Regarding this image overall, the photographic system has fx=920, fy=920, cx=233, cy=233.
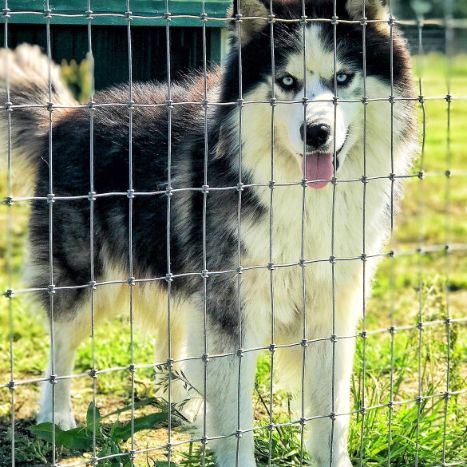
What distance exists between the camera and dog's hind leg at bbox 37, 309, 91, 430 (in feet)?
14.4

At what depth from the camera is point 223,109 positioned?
3525mm

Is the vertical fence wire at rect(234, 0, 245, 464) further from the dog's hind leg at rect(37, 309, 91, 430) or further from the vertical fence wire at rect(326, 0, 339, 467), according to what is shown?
the dog's hind leg at rect(37, 309, 91, 430)

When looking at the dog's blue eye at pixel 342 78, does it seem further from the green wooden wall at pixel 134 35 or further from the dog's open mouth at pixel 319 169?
the green wooden wall at pixel 134 35

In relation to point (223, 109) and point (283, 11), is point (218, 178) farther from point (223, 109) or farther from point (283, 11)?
point (283, 11)

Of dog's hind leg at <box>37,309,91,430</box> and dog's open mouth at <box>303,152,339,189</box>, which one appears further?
dog's hind leg at <box>37,309,91,430</box>

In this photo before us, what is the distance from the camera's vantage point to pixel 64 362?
14.7 feet

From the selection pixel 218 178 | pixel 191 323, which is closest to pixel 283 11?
pixel 218 178

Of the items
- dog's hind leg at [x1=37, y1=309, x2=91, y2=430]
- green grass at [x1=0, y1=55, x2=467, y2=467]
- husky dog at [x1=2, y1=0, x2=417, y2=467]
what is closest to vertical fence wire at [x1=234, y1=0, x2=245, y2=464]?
husky dog at [x1=2, y1=0, x2=417, y2=467]

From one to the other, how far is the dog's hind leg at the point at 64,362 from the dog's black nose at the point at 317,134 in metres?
1.64

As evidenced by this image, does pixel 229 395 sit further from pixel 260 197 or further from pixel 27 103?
pixel 27 103

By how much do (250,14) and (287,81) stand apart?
0.94 ft

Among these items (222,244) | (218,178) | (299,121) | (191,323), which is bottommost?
(191,323)

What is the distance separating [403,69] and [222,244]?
0.97 m

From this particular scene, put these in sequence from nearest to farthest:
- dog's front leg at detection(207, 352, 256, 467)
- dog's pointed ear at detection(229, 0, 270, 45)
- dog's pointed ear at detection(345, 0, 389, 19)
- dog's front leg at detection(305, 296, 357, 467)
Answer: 1. dog's pointed ear at detection(229, 0, 270, 45)
2. dog's pointed ear at detection(345, 0, 389, 19)
3. dog's front leg at detection(207, 352, 256, 467)
4. dog's front leg at detection(305, 296, 357, 467)
